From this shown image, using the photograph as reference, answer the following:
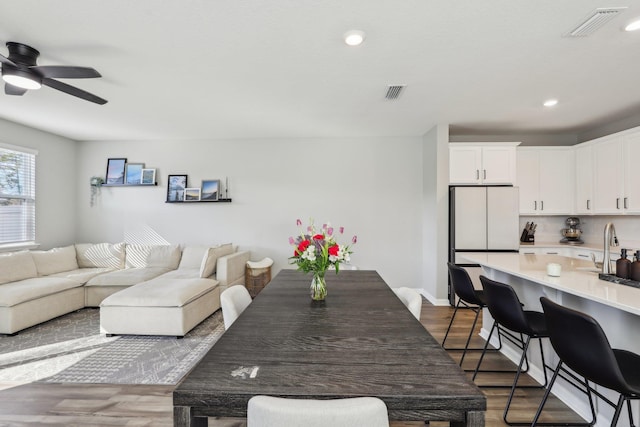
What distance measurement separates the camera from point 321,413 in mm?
752

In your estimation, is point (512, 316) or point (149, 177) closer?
point (512, 316)

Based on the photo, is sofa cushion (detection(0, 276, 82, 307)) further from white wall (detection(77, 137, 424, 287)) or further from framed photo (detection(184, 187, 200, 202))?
framed photo (detection(184, 187, 200, 202))

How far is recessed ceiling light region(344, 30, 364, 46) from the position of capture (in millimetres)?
2142

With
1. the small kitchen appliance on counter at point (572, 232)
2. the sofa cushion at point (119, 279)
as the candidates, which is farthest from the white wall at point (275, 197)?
the small kitchen appliance on counter at point (572, 232)

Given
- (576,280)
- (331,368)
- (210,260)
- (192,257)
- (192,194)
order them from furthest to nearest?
(192,194)
(192,257)
(210,260)
(576,280)
(331,368)

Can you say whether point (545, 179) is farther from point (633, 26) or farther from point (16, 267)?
point (16, 267)

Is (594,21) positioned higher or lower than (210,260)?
higher

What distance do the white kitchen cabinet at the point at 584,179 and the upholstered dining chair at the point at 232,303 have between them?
498cm

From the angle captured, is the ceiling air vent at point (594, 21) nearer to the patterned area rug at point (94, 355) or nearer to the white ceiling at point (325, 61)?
the white ceiling at point (325, 61)

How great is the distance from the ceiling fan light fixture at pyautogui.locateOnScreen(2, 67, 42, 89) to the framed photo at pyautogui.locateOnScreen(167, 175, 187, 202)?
109 inches

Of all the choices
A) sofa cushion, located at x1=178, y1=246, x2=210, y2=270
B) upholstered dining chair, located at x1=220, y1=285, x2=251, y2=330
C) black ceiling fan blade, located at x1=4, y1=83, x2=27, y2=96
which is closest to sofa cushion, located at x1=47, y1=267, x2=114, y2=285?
sofa cushion, located at x1=178, y1=246, x2=210, y2=270

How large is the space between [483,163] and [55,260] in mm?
6301

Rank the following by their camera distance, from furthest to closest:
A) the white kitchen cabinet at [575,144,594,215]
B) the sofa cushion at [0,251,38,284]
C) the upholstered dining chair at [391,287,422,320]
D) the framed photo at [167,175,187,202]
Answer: the framed photo at [167,175,187,202] < the white kitchen cabinet at [575,144,594,215] < the sofa cushion at [0,251,38,284] < the upholstered dining chair at [391,287,422,320]

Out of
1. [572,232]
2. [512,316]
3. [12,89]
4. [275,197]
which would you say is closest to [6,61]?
[12,89]
